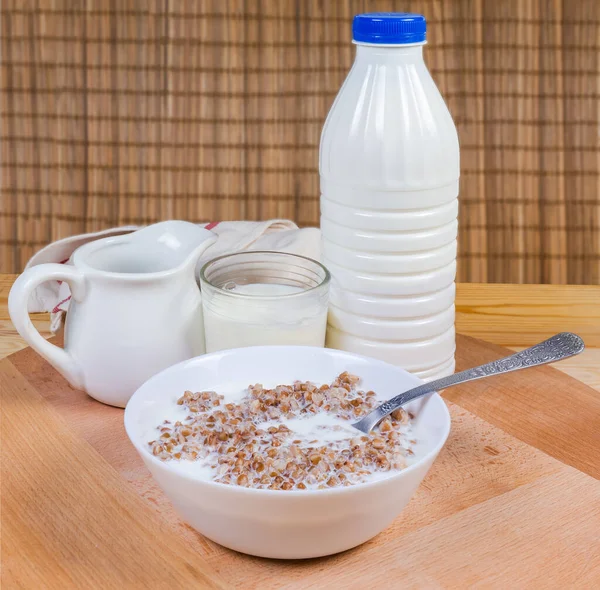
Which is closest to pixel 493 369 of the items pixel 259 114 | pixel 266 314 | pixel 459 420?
pixel 459 420

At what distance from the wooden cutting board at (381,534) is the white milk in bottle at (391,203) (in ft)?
0.35

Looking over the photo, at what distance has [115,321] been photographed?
0.97 metres

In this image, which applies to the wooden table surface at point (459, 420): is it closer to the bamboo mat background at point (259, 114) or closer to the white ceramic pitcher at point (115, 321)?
the white ceramic pitcher at point (115, 321)

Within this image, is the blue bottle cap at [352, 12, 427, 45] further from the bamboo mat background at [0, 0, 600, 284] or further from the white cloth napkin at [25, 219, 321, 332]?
the bamboo mat background at [0, 0, 600, 284]

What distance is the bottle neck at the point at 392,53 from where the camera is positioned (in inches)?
37.3

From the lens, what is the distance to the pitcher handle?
36.9 inches

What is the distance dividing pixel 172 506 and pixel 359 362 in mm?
237

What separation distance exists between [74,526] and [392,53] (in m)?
0.55

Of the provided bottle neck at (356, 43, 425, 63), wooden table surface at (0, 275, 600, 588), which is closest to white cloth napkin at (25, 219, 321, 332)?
wooden table surface at (0, 275, 600, 588)

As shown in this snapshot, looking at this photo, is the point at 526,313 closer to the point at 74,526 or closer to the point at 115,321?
the point at 115,321

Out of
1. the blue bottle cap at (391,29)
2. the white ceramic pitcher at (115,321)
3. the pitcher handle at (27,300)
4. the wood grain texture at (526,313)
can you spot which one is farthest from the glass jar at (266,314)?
the wood grain texture at (526,313)

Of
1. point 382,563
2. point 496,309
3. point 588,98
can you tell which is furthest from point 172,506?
point 588,98

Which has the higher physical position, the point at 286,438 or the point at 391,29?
the point at 391,29

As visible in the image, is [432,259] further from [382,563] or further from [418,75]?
[382,563]
